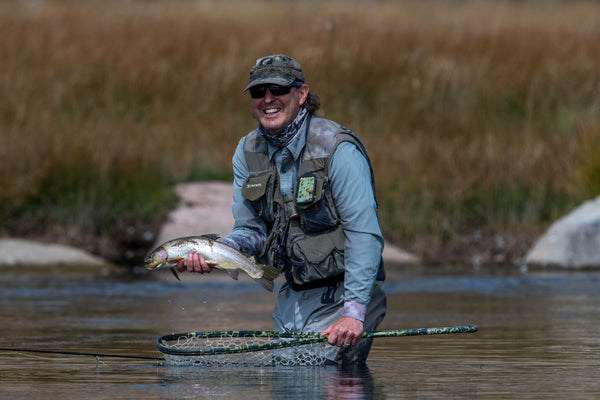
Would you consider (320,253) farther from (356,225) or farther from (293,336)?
(293,336)

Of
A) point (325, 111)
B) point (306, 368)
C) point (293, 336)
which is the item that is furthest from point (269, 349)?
point (325, 111)

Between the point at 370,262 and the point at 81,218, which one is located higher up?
the point at 370,262

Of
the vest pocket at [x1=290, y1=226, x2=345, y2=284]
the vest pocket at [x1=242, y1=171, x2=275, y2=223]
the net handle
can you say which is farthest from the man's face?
the net handle

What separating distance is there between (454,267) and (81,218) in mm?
3812

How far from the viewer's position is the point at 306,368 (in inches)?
237

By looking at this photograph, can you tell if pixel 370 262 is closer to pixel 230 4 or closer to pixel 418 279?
pixel 418 279

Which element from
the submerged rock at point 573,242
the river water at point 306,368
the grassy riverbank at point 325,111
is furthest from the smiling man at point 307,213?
the grassy riverbank at point 325,111

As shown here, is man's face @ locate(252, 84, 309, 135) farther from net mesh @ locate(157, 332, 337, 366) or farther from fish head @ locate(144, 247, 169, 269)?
net mesh @ locate(157, 332, 337, 366)

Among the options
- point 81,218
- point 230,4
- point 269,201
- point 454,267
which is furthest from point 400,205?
point 230,4

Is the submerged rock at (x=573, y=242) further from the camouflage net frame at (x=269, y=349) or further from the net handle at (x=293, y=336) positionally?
the net handle at (x=293, y=336)

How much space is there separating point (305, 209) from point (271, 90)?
59 cm

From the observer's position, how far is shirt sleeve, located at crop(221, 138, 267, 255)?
5930 mm

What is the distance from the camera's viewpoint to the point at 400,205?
1259 centimetres

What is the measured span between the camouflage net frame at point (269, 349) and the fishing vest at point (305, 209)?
29 centimetres
